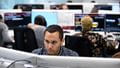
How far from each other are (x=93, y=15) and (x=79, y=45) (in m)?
1.82

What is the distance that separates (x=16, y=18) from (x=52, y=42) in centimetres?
331

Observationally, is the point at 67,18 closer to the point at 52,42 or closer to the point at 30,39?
the point at 30,39

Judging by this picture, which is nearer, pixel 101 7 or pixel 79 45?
pixel 79 45

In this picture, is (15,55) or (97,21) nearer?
(15,55)

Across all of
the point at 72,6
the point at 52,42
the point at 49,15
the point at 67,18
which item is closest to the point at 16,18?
the point at 49,15

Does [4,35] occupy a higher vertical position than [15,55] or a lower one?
lower

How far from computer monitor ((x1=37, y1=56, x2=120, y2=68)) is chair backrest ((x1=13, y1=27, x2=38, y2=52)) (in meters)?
2.68

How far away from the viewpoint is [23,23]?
5.33 m

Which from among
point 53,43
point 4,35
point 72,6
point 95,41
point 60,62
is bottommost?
point 4,35

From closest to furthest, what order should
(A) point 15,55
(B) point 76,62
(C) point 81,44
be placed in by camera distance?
(B) point 76,62 → (A) point 15,55 → (C) point 81,44

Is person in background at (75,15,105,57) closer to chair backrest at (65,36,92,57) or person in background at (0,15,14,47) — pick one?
chair backrest at (65,36,92,57)

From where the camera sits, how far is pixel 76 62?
4.05ft

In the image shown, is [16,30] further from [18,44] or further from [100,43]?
[100,43]

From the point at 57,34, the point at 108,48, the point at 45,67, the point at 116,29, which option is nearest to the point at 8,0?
the point at 116,29
